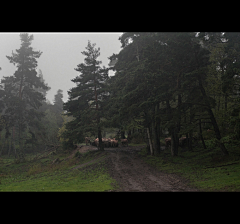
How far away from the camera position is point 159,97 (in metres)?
16.8

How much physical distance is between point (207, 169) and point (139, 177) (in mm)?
5578

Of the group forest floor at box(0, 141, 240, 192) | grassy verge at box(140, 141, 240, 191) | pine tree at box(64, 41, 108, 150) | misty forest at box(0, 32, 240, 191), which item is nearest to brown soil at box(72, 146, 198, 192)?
forest floor at box(0, 141, 240, 192)

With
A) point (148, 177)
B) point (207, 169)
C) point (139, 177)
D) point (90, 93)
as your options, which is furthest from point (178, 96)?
point (90, 93)

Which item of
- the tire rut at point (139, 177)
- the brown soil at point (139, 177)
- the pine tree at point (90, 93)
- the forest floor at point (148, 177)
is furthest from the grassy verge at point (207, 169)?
the pine tree at point (90, 93)

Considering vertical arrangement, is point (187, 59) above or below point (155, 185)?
above

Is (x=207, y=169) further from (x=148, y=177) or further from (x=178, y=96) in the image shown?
(x=178, y=96)

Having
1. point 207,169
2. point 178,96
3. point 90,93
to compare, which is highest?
point 90,93

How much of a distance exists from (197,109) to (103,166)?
36.4ft

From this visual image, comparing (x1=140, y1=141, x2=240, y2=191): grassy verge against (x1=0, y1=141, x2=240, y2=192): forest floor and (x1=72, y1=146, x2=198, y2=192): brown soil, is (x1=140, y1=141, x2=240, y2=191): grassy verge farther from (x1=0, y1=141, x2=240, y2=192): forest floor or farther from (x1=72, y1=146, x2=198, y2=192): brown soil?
(x1=72, y1=146, x2=198, y2=192): brown soil

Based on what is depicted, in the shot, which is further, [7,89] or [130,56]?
[7,89]

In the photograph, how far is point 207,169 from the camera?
48.7 feet
